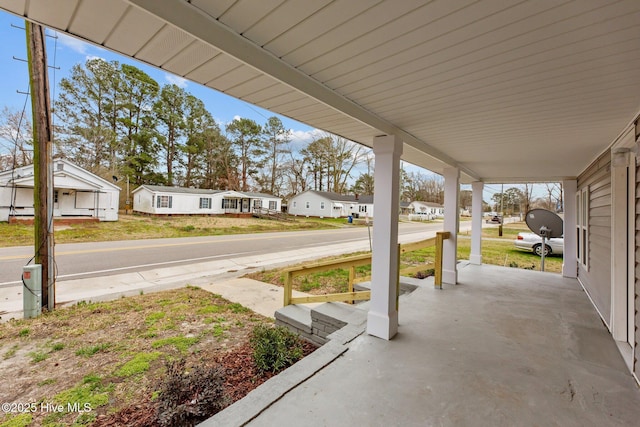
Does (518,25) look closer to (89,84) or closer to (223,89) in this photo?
(223,89)

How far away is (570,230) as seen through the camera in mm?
5914

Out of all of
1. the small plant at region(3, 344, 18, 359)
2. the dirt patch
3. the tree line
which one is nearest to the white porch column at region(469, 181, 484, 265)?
the dirt patch

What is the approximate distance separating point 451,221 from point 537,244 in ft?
23.4

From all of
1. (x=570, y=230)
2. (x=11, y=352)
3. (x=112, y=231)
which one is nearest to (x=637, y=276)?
(x=570, y=230)

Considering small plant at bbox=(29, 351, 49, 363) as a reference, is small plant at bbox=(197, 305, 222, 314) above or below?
above

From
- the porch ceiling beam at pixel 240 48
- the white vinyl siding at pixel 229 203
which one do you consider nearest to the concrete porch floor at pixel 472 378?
the porch ceiling beam at pixel 240 48

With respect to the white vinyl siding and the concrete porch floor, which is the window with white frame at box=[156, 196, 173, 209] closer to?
the white vinyl siding

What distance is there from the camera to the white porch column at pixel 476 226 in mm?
6844

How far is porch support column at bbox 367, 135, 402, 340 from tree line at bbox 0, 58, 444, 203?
60.9 ft

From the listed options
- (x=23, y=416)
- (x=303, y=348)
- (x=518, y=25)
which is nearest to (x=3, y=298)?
(x=23, y=416)

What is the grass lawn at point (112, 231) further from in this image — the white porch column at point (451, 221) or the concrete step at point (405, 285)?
the white porch column at point (451, 221)

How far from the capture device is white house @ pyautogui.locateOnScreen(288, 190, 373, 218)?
28797 mm

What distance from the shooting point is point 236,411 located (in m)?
1.77

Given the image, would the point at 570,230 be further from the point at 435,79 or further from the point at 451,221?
the point at 435,79
